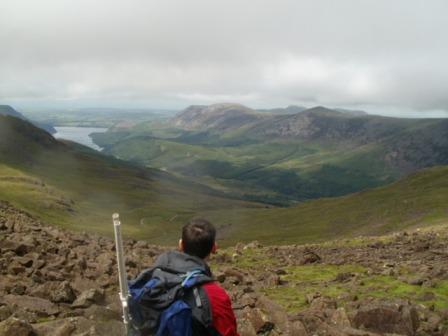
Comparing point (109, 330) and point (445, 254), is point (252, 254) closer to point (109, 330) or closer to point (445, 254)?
point (445, 254)

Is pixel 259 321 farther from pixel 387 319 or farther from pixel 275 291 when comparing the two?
pixel 275 291

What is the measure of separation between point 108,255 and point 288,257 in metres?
19.4

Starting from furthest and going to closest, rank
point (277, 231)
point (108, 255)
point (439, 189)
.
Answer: point (277, 231) < point (439, 189) < point (108, 255)

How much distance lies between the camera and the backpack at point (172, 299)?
882 centimetres

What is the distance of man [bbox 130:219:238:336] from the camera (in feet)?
29.0

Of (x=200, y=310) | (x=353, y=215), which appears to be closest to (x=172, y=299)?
(x=200, y=310)

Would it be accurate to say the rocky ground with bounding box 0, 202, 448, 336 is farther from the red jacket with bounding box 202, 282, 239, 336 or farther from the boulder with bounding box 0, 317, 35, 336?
the red jacket with bounding box 202, 282, 239, 336

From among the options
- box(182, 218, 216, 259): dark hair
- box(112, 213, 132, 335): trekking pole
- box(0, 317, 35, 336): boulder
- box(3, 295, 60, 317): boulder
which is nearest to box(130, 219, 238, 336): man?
box(182, 218, 216, 259): dark hair

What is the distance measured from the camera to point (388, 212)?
121125 millimetres

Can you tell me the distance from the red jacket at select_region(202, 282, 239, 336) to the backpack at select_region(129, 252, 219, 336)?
3.4 inches

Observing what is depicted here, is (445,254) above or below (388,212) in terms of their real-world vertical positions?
above

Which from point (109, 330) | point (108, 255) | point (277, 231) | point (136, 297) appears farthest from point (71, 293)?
point (277, 231)

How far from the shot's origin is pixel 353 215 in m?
136

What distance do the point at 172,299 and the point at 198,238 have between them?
1192 mm
